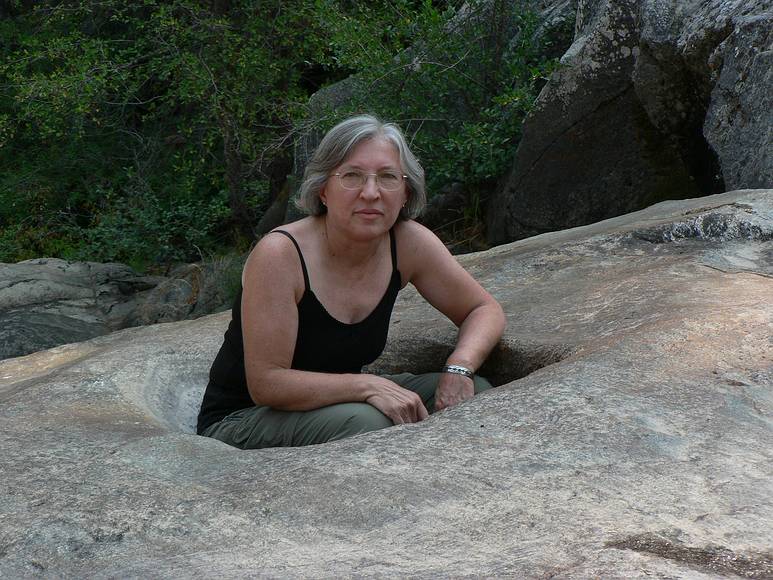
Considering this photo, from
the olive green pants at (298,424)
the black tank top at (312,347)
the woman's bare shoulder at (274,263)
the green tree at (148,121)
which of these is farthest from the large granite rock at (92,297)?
the woman's bare shoulder at (274,263)

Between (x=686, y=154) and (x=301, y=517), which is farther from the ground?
(x=686, y=154)

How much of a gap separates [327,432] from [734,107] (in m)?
2.98

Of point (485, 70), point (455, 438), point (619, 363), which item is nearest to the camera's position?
point (455, 438)

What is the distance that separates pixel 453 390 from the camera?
3119mm

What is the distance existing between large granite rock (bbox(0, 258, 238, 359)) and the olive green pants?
3.88 m

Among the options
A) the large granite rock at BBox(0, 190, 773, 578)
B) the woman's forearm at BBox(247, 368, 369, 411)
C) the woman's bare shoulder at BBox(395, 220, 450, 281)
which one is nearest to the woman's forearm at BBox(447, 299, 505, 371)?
the large granite rock at BBox(0, 190, 773, 578)

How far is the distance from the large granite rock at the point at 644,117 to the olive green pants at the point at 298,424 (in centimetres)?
238

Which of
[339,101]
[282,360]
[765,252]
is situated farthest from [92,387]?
[339,101]

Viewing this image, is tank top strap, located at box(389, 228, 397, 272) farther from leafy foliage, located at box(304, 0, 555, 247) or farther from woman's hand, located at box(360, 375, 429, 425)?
leafy foliage, located at box(304, 0, 555, 247)

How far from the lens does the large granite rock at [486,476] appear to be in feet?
6.20

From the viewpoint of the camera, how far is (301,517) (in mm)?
2078

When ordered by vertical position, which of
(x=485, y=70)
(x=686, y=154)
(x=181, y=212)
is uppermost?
(x=485, y=70)

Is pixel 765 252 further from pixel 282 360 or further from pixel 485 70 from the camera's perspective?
pixel 485 70

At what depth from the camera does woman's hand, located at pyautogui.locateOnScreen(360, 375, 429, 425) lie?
2.82 metres
